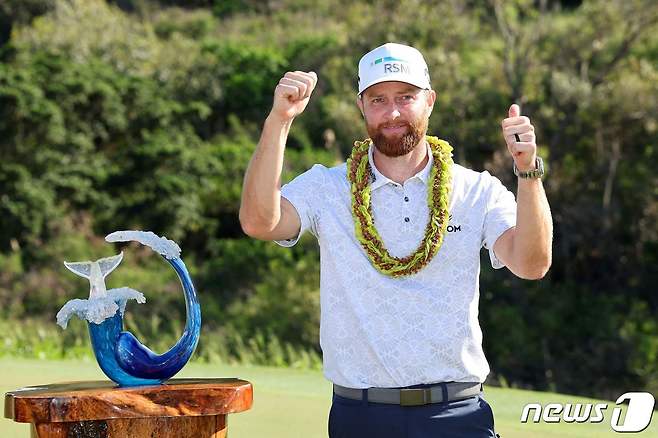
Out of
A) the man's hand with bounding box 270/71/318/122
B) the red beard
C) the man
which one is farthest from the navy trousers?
the man's hand with bounding box 270/71/318/122

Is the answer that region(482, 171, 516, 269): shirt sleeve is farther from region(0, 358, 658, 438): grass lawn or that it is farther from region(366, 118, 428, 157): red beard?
region(0, 358, 658, 438): grass lawn

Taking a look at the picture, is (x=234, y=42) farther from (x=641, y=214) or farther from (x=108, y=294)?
(x=108, y=294)

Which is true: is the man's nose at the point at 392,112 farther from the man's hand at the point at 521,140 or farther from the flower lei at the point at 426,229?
the man's hand at the point at 521,140

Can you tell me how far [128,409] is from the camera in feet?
11.7

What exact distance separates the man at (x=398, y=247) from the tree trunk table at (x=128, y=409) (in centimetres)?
40

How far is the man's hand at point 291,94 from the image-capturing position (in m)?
3.32

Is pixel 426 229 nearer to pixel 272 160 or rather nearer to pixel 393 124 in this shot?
pixel 393 124

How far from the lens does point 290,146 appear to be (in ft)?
75.3

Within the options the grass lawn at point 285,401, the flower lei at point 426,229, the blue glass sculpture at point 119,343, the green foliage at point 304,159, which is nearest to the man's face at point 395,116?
the flower lei at point 426,229

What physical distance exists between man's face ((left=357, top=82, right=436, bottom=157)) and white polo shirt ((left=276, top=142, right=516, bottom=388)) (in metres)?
0.13

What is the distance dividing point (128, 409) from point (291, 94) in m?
1.10

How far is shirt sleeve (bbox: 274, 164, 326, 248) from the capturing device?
3568mm

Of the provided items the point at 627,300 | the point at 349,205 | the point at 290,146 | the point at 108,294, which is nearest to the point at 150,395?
the point at 108,294

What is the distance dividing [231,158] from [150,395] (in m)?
18.8
